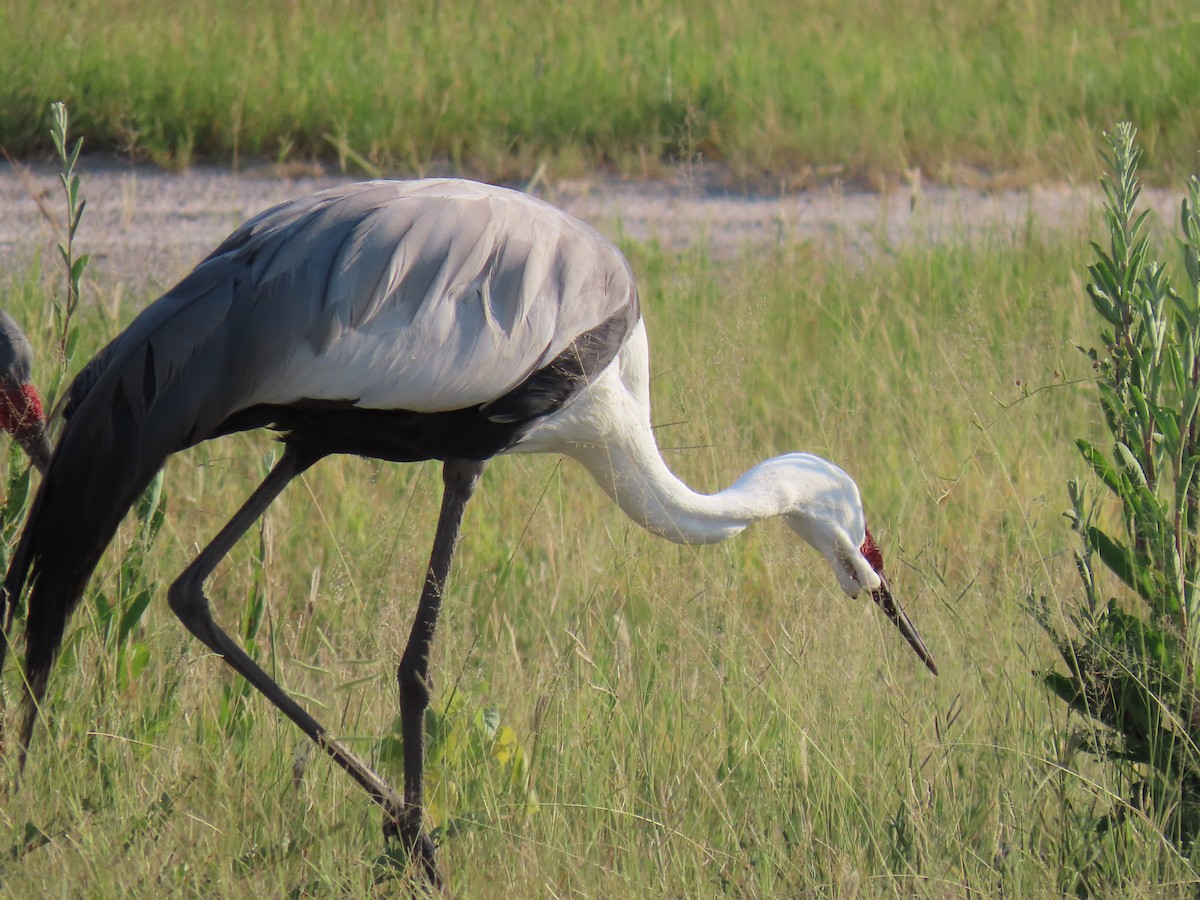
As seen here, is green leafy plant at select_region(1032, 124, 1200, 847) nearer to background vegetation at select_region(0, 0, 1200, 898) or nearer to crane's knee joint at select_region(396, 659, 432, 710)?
background vegetation at select_region(0, 0, 1200, 898)

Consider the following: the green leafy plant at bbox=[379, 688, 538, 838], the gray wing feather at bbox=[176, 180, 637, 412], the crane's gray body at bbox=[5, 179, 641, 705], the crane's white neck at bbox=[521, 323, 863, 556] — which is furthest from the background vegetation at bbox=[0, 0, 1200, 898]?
the gray wing feather at bbox=[176, 180, 637, 412]

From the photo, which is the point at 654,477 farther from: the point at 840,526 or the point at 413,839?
the point at 413,839

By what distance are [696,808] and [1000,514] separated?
161 centimetres

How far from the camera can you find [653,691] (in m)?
3.14

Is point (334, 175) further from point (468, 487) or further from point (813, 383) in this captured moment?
point (468, 487)

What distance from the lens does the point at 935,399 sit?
468 centimetres

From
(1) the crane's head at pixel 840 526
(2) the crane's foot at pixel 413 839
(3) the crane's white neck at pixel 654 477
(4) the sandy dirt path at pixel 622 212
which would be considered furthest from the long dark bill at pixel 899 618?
(4) the sandy dirt path at pixel 622 212

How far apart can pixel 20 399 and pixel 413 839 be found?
1.34m

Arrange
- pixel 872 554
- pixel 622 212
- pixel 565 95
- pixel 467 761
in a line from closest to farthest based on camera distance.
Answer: pixel 467 761 < pixel 872 554 < pixel 622 212 < pixel 565 95

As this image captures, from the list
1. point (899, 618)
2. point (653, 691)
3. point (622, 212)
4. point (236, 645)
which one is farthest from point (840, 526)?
point (622, 212)

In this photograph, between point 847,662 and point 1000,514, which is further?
point 1000,514

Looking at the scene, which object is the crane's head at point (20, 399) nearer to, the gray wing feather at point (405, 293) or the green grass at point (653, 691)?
the green grass at point (653, 691)

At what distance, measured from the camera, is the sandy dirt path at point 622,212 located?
20.7ft

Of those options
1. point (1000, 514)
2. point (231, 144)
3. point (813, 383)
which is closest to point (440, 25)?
Answer: point (231, 144)
